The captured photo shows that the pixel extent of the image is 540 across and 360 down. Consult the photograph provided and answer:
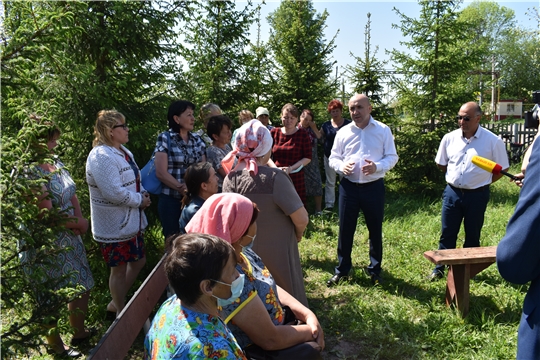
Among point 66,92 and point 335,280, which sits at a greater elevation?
point 66,92

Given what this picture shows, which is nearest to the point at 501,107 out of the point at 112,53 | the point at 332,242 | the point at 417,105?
the point at 417,105

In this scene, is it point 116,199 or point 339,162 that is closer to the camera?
point 116,199

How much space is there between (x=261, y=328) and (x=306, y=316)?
0.55 m

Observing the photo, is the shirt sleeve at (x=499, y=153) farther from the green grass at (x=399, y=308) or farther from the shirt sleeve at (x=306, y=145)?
the shirt sleeve at (x=306, y=145)

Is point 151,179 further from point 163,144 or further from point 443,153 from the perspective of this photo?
point 443,153

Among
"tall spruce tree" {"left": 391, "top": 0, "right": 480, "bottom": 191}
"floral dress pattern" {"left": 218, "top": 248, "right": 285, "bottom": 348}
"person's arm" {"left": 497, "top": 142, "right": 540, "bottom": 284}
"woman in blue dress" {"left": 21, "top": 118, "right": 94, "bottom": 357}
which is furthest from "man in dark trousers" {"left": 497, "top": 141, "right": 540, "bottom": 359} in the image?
"tall spruce tree" {"left": 391, "top": 0, "right": 480, "bottom": 191}

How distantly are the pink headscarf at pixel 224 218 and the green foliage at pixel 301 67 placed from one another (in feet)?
24.8

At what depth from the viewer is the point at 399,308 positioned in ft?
13.9

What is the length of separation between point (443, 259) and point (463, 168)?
4.13 ft

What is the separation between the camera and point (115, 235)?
3.70m

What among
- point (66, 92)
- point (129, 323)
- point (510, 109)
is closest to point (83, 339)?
point (129, 323)

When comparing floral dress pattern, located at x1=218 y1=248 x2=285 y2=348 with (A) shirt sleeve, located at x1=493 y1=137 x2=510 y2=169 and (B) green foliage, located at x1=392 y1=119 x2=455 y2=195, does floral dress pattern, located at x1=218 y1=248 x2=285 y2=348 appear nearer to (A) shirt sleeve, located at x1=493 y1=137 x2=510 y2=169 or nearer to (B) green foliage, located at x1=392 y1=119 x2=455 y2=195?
(A) shirt sleeve, located at x1=493 y1=137 x2=510 y2=169

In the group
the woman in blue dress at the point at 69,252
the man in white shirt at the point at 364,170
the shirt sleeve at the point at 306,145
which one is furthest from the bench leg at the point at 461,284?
the woman in blue dress at the point at 69,252

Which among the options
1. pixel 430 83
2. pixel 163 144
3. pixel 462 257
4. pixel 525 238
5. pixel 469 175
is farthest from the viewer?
pixel 430 83
